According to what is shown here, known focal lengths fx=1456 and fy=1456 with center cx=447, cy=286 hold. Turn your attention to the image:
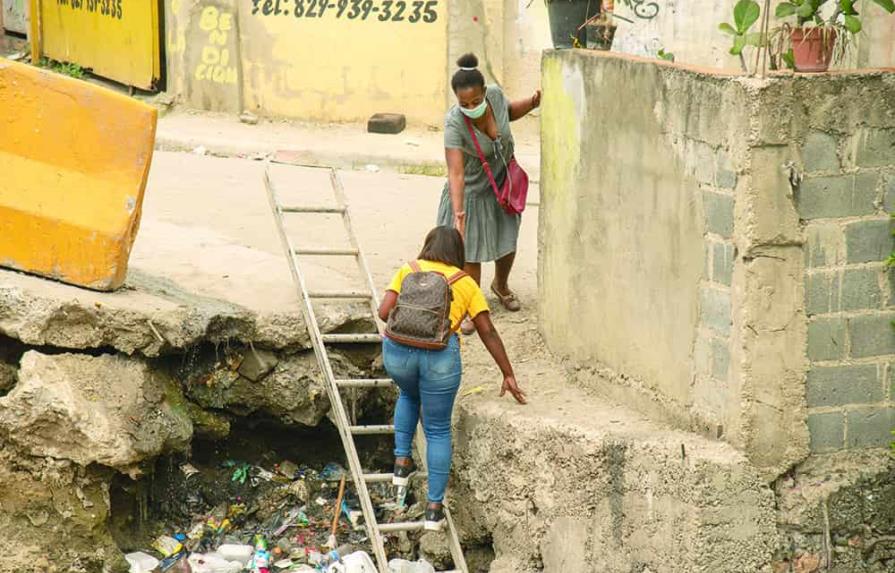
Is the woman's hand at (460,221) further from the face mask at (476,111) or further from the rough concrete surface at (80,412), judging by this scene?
the rough concrete surface at (80,412)

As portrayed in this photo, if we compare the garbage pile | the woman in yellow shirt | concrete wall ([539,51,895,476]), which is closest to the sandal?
the garbage pile

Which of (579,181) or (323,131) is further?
(323,131)

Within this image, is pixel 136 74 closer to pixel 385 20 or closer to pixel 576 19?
pixel 385 20

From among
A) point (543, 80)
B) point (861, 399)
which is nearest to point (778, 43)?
point (861, 399)

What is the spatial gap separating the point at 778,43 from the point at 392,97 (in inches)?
312

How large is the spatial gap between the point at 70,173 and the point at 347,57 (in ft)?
21.6

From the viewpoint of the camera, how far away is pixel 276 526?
7.42 meters

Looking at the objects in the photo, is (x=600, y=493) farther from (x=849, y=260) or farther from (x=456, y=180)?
(x=456, y=180)

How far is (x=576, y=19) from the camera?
23.1 feet

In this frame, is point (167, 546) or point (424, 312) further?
point (167, 546)

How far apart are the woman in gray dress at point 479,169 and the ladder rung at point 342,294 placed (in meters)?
0.54

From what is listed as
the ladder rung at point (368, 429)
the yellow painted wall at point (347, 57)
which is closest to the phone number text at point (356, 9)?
the yellow painted wall at point (347, 57)

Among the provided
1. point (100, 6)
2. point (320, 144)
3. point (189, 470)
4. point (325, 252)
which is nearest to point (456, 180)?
point (325, 252)

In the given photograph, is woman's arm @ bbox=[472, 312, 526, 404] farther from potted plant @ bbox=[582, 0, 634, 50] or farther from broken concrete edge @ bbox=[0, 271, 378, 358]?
potted plant @ bbox=[582, 0, 634, 50]
